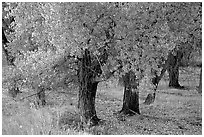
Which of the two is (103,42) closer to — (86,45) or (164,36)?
(86,45)

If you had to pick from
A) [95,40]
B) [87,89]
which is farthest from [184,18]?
[87,89]

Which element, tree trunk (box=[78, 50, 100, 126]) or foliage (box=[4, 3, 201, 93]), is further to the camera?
tree trunk (box=[78, 50, 100, 126])

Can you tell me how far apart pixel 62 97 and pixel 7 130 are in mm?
9841

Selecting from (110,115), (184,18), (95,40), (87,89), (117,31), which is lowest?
(110,115)

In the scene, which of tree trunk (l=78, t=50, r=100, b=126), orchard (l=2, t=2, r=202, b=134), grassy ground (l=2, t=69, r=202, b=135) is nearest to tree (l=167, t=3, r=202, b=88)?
orchard (l=2, t=2, r=202, b=134)

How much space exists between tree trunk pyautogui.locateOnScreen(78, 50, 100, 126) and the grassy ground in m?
0.47

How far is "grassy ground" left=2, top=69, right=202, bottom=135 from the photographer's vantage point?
9.78 meters

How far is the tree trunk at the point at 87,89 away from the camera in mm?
11250

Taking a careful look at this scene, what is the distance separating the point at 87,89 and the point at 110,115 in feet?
10.3

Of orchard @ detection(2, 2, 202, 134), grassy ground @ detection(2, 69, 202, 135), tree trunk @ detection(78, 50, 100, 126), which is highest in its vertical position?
orchard @ detection(2, 2, 202, 134)

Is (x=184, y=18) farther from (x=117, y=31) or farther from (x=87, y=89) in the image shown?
(x=87, y=89)

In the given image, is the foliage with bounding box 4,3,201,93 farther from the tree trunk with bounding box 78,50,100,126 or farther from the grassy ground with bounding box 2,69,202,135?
the grassy ground with bounding box 2,69,202,135

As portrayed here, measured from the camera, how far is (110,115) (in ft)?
47.7

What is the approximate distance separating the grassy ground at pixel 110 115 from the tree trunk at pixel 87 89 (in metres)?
0.47
